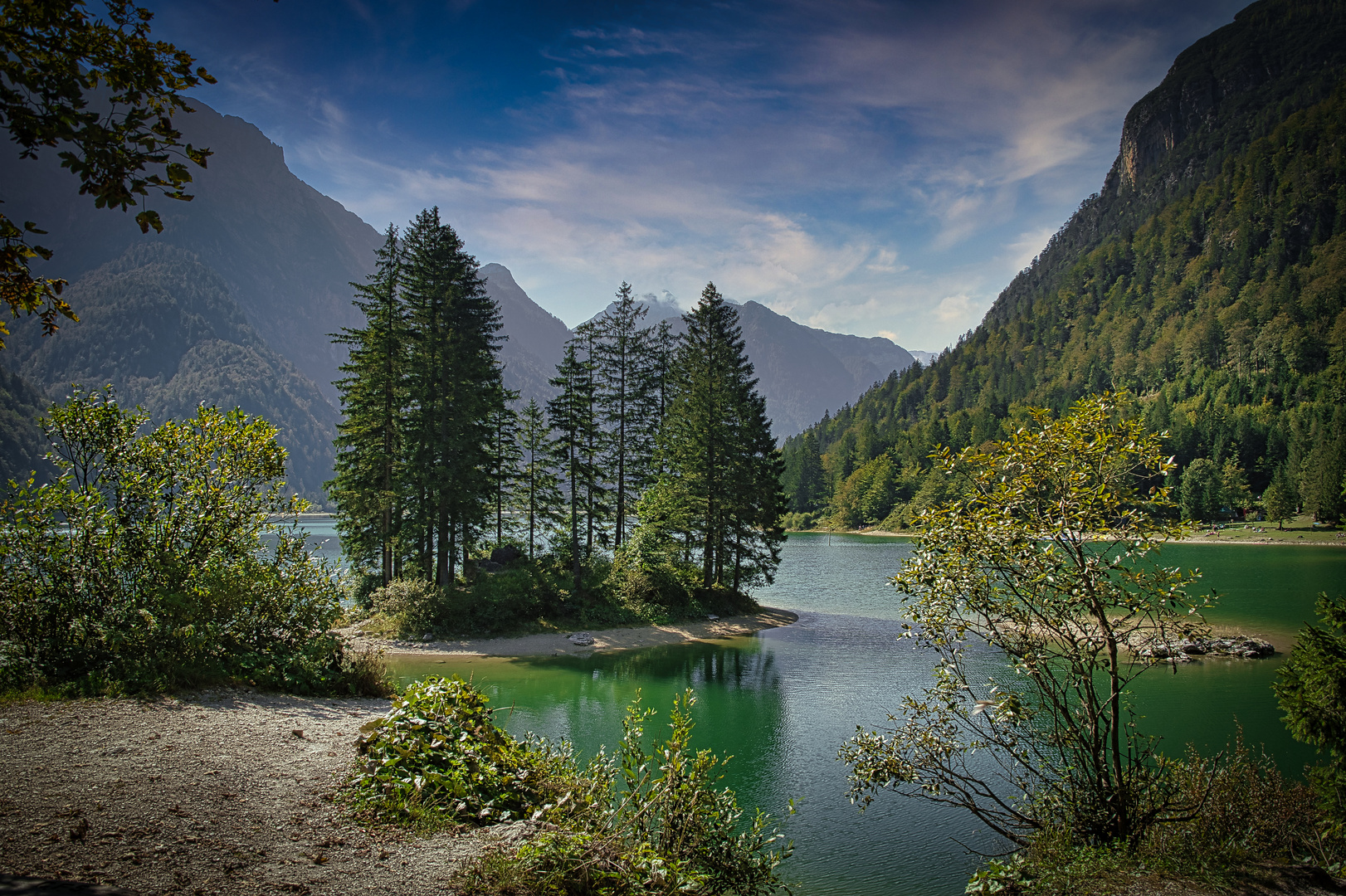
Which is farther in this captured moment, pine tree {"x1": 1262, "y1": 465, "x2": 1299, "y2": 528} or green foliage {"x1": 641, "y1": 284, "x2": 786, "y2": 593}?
pine tree {"x1": 1262, "y1": 465, "x2": 1299, "y2": 528}

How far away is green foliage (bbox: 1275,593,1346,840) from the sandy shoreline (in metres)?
21.0

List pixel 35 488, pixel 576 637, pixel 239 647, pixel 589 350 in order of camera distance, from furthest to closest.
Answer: pixel 589 350 < pixel 576 637 < pixel 239 647 < pixel 35 488

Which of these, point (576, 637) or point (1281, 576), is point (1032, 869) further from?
point (1281, 576)

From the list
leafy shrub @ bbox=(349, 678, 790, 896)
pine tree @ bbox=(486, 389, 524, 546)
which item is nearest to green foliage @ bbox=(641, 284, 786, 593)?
pine tree @ bbox=(486, 389, 524, 546)

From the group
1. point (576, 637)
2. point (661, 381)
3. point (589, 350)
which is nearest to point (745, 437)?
point (661, 381)

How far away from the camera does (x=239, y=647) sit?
11.5 meters

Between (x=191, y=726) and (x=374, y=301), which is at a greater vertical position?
(x=374, y=301)

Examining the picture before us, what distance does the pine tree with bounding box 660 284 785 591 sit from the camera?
111 feet

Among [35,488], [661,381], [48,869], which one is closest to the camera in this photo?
[48,869]

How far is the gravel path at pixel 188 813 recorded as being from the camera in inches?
191

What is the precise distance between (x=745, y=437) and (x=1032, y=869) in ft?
91.5

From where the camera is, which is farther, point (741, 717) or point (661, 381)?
point (661, 381)

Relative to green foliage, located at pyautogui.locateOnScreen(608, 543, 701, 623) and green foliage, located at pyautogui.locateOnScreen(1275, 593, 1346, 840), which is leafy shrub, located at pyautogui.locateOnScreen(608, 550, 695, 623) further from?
green foliage, located at pyautogui.locateOnScreen(1275, 593, 1346, 840)

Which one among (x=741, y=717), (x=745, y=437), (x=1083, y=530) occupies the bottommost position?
(x=741, y=717)
